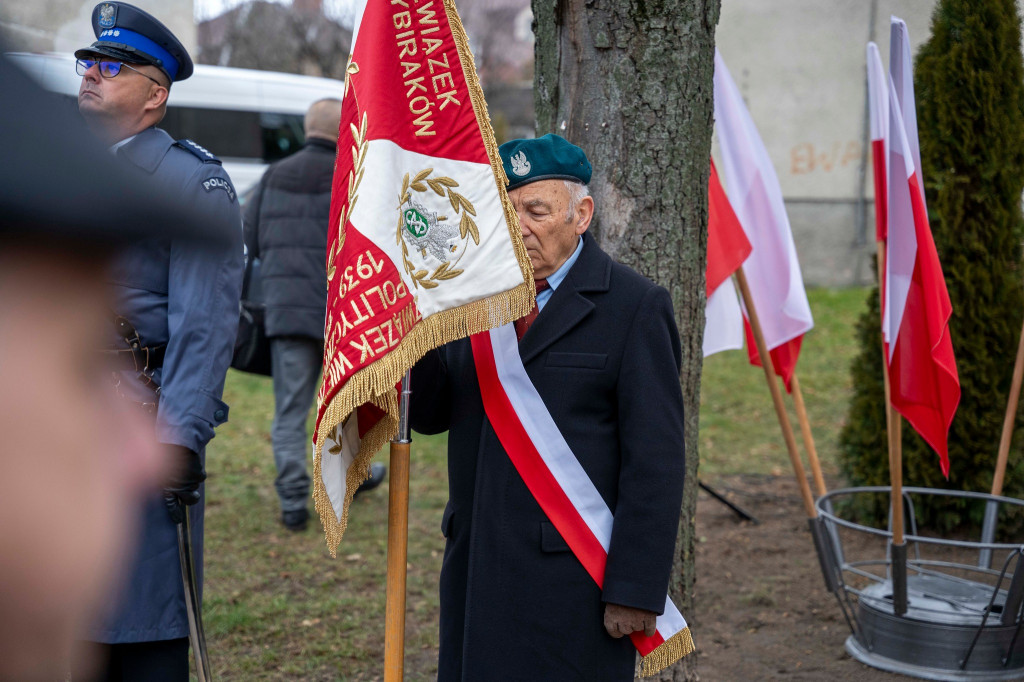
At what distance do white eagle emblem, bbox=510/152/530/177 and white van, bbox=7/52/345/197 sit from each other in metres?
12.7

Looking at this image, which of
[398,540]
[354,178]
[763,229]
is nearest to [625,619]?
[398,540]

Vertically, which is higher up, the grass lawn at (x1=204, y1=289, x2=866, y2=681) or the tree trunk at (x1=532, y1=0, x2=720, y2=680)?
the tree trunk at (x1=532, y1=0, x2=720, y2=680)

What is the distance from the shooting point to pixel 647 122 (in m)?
3.12

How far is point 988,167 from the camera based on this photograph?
487cm

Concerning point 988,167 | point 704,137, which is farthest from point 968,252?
point 704,137

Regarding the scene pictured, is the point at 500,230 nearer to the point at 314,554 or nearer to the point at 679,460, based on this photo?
the point at 679,460

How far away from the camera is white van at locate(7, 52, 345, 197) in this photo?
14516 mm

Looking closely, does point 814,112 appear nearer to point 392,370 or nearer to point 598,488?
point 598,488

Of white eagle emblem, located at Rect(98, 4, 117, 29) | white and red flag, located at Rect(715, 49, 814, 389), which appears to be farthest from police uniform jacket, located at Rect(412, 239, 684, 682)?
white and red flag, located at Rect(715, 49, 814, 389)

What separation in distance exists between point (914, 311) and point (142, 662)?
2.81 metres

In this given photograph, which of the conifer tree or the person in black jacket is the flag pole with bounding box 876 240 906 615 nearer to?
the conifer tree

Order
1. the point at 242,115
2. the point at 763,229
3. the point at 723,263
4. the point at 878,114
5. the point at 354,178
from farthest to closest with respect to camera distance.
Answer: the point at 242,115 < the point at 763,229 < the point at 723,263 < the point at 878,114 < the point at 354,178

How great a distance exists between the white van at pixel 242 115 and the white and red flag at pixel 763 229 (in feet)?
36.8

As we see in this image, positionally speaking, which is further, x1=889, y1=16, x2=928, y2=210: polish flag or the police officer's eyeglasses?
x1=889, y1=16, x2=928, y2=210: polish flag
